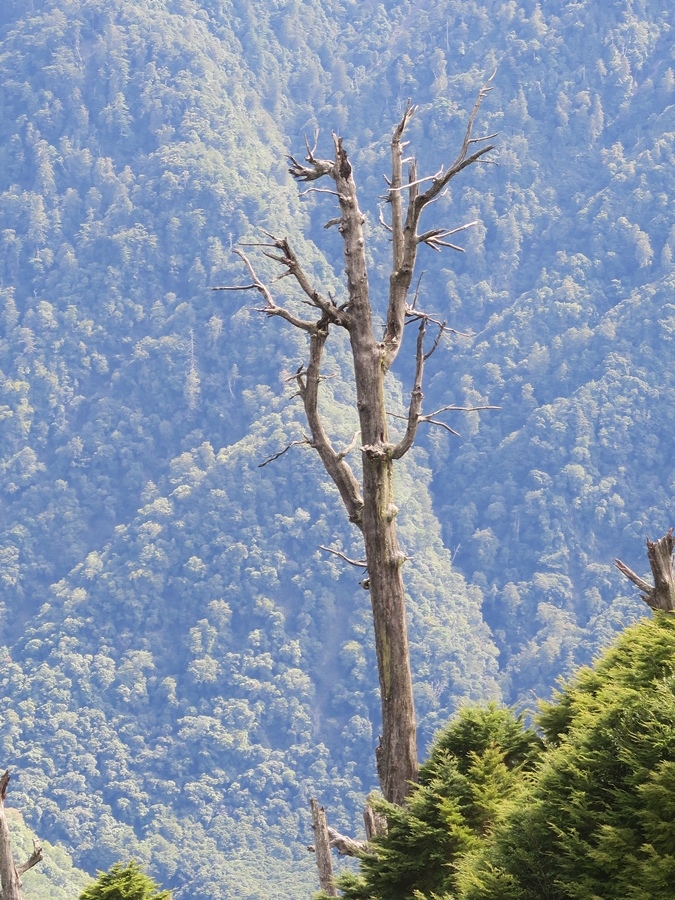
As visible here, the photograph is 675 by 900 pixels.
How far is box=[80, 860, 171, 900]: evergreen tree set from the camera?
27.6 feet

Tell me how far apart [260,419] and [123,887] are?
467 feet

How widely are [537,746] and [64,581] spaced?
136677 millimetres

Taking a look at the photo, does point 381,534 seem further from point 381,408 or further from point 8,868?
point 8,868

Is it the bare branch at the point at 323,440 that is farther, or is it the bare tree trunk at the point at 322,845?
the bare tree trunk at the point at 322,845

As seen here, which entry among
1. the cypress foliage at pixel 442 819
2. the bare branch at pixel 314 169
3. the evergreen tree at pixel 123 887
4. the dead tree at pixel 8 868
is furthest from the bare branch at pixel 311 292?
the evergreen tree at pixel 123 887

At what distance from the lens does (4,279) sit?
17825 centimetres

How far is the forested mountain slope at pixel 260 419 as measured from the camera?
4668 inches

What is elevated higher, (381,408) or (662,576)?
(381,408)

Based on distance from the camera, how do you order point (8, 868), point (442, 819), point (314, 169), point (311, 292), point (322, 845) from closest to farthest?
point (442, 819), point (8, 868), point (311, 292), point (314, 169), point (322, 845)

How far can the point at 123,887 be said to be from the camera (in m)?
8.44

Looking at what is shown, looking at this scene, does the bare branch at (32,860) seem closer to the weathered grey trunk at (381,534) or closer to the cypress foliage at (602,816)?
the weathered grey trunk at (381,534)

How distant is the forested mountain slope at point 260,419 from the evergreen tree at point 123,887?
92.9 meters

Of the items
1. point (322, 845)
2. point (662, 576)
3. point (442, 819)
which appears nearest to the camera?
point (442, 819)

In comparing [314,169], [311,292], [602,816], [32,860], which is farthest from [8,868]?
[314,169]
